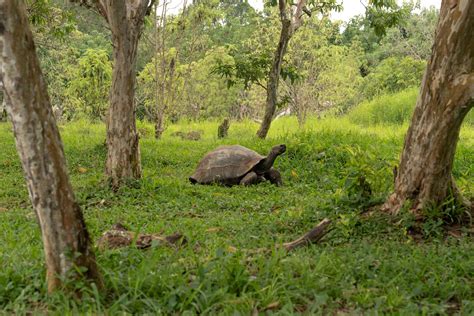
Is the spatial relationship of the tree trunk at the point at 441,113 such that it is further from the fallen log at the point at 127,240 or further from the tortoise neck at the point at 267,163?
the tortoise neck at the point at 267,163

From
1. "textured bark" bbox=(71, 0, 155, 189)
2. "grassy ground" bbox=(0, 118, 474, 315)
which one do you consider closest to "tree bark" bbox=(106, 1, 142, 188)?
"textured bark" bbox=(71, 0, 155, 189)

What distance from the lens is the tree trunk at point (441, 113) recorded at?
15.6 feet

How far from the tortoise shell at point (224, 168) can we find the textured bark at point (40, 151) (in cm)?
560

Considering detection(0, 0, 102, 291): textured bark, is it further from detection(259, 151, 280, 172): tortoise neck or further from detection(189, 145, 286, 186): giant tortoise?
detection(259, 151, 280, 172): tortoise neck

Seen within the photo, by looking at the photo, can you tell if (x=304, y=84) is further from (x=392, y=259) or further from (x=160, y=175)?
(x=392, y=259)

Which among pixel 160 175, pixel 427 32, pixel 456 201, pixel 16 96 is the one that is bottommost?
pixel 160 175

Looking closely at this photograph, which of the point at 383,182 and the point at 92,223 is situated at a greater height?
the point at 383,182

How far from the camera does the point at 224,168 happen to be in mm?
8664

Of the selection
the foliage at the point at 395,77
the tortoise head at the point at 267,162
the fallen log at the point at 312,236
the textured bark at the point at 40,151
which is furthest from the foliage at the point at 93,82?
the textured bark at the point at 40,151

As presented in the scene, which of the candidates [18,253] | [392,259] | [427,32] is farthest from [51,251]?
[427,32]

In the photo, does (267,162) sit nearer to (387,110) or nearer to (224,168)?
(224,168)

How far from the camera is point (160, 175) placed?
9.20 m

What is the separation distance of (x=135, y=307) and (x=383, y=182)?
3489 millimetres

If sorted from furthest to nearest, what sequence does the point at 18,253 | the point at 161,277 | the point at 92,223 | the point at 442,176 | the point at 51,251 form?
the point at 92,223, the point at 442,176, the point at 18,253, the point at 161,277, the point at 51,251
